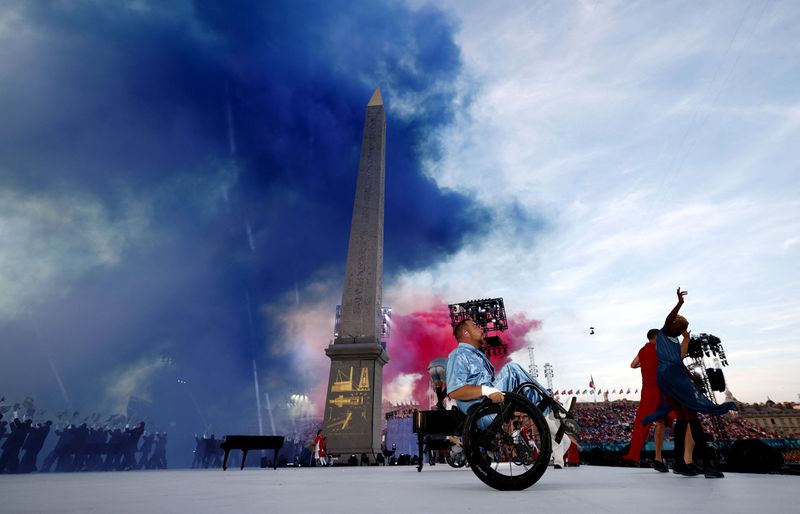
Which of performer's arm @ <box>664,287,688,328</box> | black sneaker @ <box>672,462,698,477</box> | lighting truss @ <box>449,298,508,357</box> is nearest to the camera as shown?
black sneaker @ <box>672,462,698,477</box>

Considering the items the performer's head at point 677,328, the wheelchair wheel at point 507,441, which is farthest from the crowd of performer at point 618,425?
the wheelchair wheel at point 507,441

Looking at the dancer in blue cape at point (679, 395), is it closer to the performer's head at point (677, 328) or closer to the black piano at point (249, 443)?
the performer's head at point (677, 328)

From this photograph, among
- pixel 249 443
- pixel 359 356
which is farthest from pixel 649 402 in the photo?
pixel 359 356

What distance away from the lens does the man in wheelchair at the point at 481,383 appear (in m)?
2.53

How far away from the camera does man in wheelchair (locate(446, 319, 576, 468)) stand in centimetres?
253

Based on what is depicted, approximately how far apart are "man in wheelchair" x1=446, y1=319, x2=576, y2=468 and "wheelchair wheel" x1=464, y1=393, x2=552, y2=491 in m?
0.06

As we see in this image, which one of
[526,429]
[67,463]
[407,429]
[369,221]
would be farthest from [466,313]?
[526,429]

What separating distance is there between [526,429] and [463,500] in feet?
2.63

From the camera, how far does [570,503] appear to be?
6.43 feet

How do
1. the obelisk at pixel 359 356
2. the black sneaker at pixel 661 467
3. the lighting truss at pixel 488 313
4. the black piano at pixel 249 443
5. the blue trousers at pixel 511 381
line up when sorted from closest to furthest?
1. the blue trousers at pixel 511 381
2. the black sneaker at pixel 661 467
3. the black piano at pixel 249 443
4. the obelisk at pixel 359 356
5. the lighting truss at pixel 488 313

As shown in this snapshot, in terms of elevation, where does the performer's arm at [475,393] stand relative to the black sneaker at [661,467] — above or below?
above

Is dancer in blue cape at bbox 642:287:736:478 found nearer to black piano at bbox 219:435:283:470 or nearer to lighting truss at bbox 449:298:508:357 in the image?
black piano at bbox 219:435:283:470

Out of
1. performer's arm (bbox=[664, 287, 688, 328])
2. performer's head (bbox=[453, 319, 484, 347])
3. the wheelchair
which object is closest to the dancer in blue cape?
performer's arm (bbox=[664, 287, 688, 328])

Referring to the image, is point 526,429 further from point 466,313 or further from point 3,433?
point 466,313
